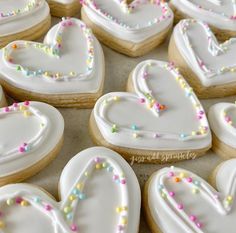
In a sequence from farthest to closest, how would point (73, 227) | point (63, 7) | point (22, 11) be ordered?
point (63, 7)
point (22, 11)
point (73, 227)

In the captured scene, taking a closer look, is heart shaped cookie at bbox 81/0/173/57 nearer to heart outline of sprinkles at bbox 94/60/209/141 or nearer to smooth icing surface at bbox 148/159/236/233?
heart outline of sprinkles at bbox 94/60/209/141

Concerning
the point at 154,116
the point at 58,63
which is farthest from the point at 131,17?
the point at 154,116

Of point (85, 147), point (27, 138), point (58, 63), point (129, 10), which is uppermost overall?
point (129, 10)

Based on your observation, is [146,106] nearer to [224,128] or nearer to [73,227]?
[224,128]

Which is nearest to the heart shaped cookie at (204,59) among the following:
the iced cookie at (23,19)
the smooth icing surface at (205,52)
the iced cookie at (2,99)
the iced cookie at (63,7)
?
the smooth icing surface at (205,52)

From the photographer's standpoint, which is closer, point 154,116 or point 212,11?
point 154,116

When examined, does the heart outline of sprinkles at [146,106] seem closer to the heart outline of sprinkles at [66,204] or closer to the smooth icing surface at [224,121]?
the smooth icing surface at [224,121]

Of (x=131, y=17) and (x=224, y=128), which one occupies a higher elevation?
(x=131, y=17)
